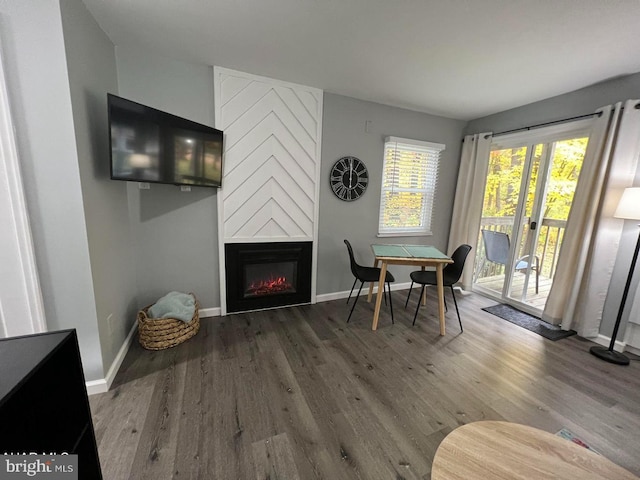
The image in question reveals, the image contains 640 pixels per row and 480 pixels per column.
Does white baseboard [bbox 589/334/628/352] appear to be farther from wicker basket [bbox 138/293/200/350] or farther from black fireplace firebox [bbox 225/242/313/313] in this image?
wicker basket [bbox 138/293/200/350]

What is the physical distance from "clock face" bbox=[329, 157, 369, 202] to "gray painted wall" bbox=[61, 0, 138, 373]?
2165mm

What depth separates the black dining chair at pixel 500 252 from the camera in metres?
3.31

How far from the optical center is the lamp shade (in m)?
2.18

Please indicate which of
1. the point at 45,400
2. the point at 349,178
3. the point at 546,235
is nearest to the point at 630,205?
the point at 546,235

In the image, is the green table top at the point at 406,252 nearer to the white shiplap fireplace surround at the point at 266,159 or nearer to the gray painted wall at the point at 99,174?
the white shiplap fireplace surround at the point at 266,159

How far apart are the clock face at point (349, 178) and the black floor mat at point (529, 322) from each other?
225 centimetres

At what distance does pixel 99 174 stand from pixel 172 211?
804mm

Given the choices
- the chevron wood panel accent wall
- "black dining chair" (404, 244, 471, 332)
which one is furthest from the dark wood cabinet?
"black dining chair" (404, 244, 471, 332)

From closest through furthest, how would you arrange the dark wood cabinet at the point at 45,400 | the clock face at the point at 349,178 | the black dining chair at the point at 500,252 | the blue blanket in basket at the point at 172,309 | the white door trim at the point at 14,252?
the dark wood cabinet at the point at 45,400 < the white door trim at the point at 14,252 < the blue blanket in basket at the point at 172,309 < the clock face at the point at 349,178 < the black dining chair at the point at 500,252

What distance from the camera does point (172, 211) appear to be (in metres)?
2.56

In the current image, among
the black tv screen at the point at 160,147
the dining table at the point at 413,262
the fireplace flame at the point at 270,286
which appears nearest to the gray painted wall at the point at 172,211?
the black tv screen at the point at 160,147

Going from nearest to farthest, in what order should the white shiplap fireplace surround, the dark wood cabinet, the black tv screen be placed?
the dark wood cabinet
the black tv screen
the white shiplap fireplace surround

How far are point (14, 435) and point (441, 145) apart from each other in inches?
173

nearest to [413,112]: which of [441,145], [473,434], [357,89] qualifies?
[441,145]
